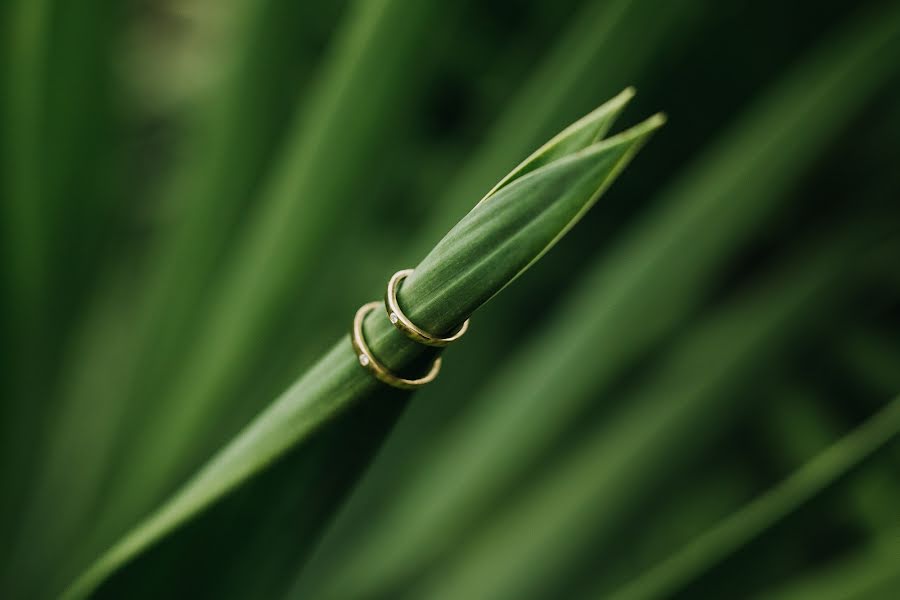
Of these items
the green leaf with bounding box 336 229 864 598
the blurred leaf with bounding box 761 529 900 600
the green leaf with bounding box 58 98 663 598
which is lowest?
the blurred leaf with bounding box 761 529 900 600

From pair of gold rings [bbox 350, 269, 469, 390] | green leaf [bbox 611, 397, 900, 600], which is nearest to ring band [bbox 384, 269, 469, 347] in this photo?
pair of gold rings [bbox 350, 269, 469, 390]

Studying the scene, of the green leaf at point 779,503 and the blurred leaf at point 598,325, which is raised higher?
the blurred leaf at point 598,325

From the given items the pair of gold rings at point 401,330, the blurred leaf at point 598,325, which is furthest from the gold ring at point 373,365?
the blurred leaf at point 598,325

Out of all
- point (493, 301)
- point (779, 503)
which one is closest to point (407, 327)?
point (779, 503)

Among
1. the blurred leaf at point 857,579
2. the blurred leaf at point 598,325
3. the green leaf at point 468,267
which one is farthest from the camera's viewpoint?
the blurred leaf at point 598,325

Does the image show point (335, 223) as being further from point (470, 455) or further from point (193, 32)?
point (193, 32)

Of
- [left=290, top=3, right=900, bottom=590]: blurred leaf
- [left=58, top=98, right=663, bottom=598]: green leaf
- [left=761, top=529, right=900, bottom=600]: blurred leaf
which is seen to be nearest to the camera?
[left=58, top=98, right=663, bottom=598]: green leaf

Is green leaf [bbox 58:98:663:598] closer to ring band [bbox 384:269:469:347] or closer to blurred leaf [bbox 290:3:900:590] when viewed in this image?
ring band [bbox 384:269:469:347]

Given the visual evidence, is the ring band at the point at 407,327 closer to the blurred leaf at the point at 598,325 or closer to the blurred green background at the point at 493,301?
the blurred green background at the point at 493,301

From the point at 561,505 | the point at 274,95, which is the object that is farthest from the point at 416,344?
the point at 561,505
